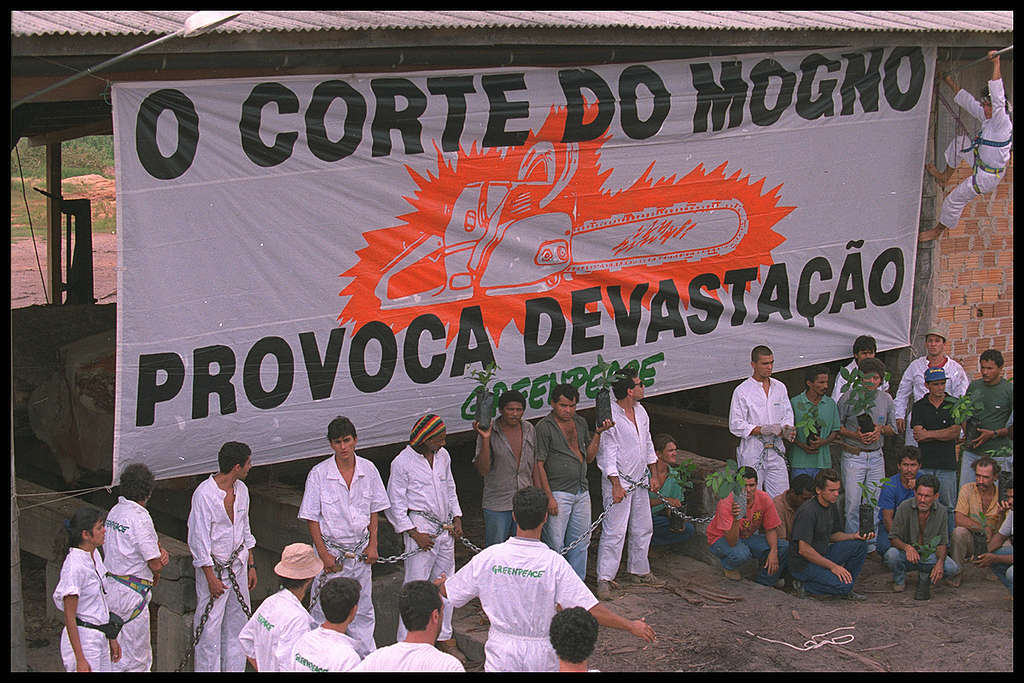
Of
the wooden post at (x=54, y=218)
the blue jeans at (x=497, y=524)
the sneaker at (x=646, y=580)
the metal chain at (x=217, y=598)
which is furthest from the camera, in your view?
the wooden post at (x=54, y=218)

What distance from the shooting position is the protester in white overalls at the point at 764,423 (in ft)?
31.1

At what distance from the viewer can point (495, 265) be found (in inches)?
352

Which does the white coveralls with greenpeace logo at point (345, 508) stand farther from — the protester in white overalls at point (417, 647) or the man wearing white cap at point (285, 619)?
the protester in white overalls at point (417, 647)

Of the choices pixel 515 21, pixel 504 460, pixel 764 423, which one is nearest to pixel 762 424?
pixel 764 423

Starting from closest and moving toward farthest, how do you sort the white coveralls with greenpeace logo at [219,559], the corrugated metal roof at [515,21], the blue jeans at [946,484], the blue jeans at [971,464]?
the corrugated metal roof at [515,21], the white coveralls with greenpeace logo at [219,559], the blue jeans at [971,464], the blue jeans at [946,484]

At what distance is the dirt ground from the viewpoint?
7.91 metres

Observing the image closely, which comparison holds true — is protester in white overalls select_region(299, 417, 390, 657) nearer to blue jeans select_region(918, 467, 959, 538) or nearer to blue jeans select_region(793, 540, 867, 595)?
blue jeans select_region(793, 540, 867, 595)

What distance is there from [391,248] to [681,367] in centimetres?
273

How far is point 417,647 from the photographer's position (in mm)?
5320

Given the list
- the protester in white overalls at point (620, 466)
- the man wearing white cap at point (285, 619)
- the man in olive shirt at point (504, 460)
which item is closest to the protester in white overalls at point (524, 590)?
the man wearing white cap at point (285, 619)

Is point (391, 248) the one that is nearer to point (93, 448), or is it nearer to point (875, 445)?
point (93, 448)

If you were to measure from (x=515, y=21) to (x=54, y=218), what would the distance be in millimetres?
9049

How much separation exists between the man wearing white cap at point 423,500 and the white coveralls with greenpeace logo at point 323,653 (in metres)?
2.43

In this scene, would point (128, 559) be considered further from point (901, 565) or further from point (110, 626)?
point (901, 565)
